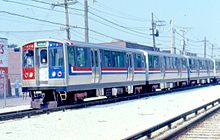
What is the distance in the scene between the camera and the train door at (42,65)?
18.2 metres

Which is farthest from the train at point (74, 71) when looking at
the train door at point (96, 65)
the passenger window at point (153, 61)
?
the passenger window at point (153, 61)

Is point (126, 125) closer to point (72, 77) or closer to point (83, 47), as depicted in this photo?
point (72, 77)

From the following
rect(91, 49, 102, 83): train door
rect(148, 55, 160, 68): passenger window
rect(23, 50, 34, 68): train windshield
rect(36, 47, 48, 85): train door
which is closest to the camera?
rect(36, 47, 48, 85): train door

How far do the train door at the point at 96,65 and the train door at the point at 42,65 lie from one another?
8.80ft

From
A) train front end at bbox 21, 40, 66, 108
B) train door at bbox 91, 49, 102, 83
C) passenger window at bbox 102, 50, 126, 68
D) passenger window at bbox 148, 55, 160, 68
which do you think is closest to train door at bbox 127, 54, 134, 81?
passenger window at bbox 102, 50, 126, 68

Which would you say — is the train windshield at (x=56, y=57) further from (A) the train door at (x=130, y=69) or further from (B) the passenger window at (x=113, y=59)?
(A) the train door at (x=130, y=69)

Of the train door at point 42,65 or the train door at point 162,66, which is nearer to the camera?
the train door at point 42,65

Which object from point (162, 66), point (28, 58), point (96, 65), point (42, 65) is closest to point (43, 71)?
point (42, 65)

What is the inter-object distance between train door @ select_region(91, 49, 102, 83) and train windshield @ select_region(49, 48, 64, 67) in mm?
2441

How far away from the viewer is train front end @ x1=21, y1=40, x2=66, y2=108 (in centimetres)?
1772

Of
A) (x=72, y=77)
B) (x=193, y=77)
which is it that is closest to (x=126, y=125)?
(x=72, y=77)

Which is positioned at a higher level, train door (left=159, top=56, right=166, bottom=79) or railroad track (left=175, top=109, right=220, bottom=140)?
train door (left=159, top=56, right=166, bottom=79)

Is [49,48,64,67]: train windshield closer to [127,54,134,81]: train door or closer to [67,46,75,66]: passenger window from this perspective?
[67,46,75,66]: passenger window

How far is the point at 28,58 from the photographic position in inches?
743
